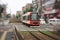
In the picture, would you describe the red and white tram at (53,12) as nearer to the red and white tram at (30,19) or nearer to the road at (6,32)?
the red and white tram at (30,19)

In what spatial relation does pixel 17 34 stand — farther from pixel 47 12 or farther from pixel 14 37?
pixel 47 12

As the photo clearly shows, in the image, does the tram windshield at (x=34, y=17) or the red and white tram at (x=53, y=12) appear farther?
the tram windshield at (x=34, y=17)

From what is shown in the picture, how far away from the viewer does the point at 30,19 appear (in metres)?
2.21

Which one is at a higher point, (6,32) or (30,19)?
(30,19)

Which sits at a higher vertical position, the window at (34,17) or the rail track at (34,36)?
the window at (34,17)

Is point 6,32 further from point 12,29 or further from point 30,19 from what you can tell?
point 30,19

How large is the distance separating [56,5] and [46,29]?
0.35 meters

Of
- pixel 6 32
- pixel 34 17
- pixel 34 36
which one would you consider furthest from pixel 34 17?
pixel 6 32

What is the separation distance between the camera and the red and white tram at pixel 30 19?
212 centimetres

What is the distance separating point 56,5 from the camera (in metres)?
1.99

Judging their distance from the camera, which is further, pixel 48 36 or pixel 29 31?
pixel 29 31

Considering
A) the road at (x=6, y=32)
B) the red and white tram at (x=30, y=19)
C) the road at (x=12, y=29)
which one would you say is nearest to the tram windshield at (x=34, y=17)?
the red and white tram at (x=30, y=19)

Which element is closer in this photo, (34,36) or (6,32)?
(34,36)

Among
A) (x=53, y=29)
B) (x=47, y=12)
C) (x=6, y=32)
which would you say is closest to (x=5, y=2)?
(x=6, y=32)
